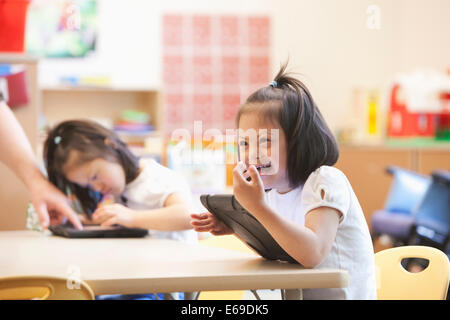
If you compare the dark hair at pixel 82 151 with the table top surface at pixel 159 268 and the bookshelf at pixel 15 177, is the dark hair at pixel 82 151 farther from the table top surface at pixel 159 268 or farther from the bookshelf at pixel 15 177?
the table top surface at pixel 159 268

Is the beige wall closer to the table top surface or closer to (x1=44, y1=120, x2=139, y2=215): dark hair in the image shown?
(x1=44, y1=120, x2=139, y2=215): dark hair

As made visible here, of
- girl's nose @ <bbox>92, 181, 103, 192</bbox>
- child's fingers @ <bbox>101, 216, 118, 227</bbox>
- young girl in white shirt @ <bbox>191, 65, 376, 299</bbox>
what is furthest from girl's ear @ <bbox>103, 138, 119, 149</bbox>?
young girl in white shirt @ <bbox>191, 65, 376, 299</bbox>

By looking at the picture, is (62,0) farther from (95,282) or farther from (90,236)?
(95,282)

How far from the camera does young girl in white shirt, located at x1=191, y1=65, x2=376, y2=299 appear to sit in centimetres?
83

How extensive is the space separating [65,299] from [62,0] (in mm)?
3375

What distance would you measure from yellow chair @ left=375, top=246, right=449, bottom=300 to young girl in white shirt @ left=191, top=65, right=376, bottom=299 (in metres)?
0.11

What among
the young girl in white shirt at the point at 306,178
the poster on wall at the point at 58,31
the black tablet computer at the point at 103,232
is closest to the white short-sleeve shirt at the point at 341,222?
the young girl in white shirt at the point at 306,178

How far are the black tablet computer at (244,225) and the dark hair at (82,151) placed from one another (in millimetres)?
560

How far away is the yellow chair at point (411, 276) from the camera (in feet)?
3.18

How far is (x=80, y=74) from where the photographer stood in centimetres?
393

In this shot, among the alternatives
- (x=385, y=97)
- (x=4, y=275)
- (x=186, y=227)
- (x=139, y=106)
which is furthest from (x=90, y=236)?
(x=385, y=97)

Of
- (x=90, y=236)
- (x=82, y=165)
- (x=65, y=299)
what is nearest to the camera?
(x=65, y=299)

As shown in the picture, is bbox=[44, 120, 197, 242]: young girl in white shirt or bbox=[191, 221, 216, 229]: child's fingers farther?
bbox=[44, 120, 197, 242]: young girl in white shirt

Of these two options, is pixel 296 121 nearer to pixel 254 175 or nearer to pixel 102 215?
pixel 254 175
